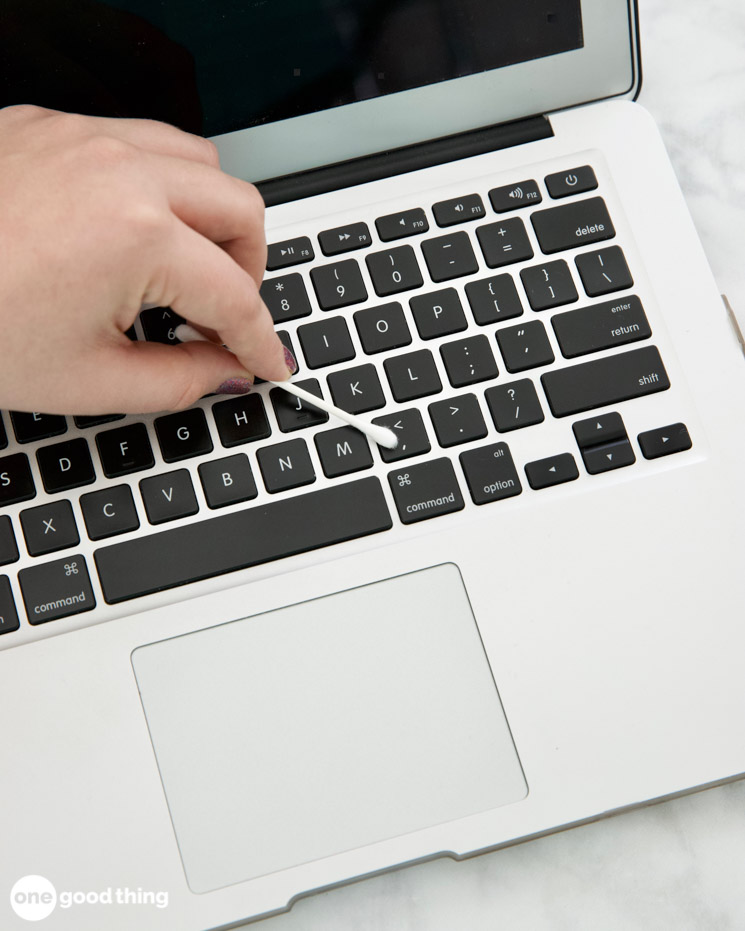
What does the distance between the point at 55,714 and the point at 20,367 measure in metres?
0.20

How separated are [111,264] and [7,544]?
191 mm

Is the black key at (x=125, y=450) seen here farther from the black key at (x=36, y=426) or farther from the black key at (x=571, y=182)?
the black key at (x=571, y=182)

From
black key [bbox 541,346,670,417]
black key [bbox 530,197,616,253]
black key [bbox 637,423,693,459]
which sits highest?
black key [bbox 530,197,616,253]

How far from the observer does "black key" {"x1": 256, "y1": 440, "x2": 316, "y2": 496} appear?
47 centimetres

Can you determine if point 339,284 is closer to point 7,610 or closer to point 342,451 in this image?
point 342,451

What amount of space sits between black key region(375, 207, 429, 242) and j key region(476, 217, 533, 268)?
1.5 inches

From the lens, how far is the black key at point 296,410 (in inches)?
18.8

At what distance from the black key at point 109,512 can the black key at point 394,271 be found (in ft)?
0.66

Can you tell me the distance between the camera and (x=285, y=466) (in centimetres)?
47

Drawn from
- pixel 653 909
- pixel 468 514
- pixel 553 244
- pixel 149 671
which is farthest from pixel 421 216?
pixel 653 909

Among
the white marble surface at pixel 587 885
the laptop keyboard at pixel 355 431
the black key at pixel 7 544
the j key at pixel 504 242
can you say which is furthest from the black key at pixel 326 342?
the white marble surface at pixel 587 885

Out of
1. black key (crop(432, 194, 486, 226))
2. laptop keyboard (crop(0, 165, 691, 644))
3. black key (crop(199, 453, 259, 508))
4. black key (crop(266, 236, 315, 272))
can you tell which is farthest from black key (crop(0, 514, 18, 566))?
black key (crop(432, 194, 486, 226))

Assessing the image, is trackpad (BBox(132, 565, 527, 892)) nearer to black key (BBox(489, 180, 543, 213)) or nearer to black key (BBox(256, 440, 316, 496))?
black key (BBox(256, 440, 316, 496))

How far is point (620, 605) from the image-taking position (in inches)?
18.2
